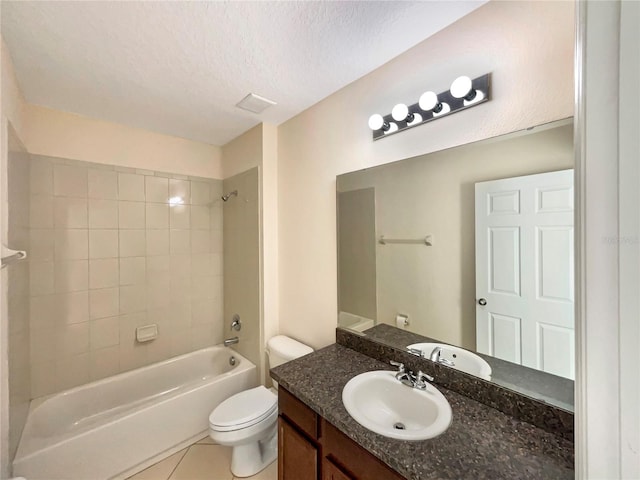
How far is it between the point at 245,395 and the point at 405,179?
174 centimetres

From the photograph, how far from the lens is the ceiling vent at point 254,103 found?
5.55 ft

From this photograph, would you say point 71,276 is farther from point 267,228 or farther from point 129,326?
point 267,228

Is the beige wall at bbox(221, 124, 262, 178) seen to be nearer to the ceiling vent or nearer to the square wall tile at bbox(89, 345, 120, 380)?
the ceiling vent

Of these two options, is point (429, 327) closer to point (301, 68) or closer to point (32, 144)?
point (301, 68)

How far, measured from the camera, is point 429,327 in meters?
1.24

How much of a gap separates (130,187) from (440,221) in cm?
234

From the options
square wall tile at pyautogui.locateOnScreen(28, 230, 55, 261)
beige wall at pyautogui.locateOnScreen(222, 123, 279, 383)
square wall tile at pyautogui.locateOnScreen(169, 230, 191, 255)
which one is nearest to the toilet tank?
beige wall at pyautogui.locateOnScreen(222, 123, 279, 383)

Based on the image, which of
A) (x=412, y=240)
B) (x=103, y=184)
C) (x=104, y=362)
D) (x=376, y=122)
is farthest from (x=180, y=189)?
(x=412, y=240)

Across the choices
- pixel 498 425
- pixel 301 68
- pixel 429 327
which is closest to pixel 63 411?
pixel 429 327

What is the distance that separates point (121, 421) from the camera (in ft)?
5.11

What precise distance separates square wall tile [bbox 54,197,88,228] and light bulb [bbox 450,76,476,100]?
2.51 metres

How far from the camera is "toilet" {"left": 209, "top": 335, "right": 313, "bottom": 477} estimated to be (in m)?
1.50

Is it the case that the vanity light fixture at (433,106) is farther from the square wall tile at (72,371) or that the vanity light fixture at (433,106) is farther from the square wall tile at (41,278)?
the square wall tile at (72,371)

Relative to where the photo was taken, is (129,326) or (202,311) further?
(202,311)
